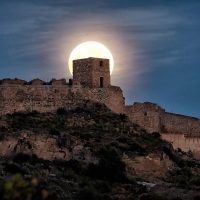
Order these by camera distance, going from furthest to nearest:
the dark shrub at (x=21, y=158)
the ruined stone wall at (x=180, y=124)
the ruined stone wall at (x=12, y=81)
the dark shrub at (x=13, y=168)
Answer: the ruined stone wall at (x=180, y=124) < the ruined stone wall at (x=12, y=81) < the dark shrub at (x=21, y=158) < the dark shrub at (x=13, y=168)

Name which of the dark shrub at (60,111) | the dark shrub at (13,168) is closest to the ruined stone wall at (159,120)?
the dark shrub at (60,111)

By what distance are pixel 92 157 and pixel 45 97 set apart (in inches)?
244

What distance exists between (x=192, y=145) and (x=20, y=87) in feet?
43.4

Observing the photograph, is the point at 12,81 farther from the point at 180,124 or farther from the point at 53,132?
the point at 180,124

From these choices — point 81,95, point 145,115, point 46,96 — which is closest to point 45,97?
point 46,96

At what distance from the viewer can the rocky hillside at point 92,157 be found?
39.2 metres

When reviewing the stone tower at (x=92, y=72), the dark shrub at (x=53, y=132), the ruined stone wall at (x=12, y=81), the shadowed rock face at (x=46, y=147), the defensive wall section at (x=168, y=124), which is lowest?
the shadowed rock face at (x=46, y=147)

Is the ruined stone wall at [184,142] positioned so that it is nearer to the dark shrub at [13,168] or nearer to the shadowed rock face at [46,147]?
the shadowed rock face at [46,147]

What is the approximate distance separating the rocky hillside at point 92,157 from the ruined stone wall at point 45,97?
477mm

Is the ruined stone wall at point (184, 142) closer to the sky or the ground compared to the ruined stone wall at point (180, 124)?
closer to the ground

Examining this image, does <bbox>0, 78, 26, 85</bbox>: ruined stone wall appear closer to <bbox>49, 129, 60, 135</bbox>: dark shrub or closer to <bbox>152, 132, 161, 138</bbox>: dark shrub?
<bbox>49, 129, 60, 135</bbox>: dark shrub

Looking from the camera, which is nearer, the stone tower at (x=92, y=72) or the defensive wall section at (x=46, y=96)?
the defensive wall section at (x=46, y=96)

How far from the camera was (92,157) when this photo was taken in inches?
1683

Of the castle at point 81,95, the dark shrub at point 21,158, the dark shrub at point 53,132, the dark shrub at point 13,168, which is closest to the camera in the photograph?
the dark shrub at point 13,168
